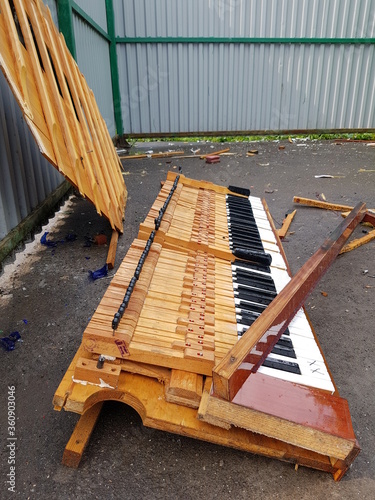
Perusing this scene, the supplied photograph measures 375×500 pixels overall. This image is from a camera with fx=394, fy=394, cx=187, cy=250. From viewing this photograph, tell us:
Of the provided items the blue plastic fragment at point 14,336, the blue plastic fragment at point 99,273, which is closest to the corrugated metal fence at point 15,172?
the blue plastic fragment at point 99,273

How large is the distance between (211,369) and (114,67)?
9.83 m

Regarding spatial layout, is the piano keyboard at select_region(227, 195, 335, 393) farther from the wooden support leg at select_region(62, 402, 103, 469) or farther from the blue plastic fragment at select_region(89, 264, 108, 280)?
the blue plastic fragment at select_region(89, 264, 108, 280)

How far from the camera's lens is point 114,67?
9.88 metres

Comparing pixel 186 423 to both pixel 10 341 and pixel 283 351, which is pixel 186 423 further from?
pixel 10 341

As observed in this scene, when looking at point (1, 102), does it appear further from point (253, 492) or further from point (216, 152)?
point (216, 152)

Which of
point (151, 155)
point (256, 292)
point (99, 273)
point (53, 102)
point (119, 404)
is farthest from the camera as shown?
point (151, 155)

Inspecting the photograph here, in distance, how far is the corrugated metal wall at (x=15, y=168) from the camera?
355cm

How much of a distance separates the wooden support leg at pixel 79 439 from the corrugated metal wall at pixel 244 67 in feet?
31.8

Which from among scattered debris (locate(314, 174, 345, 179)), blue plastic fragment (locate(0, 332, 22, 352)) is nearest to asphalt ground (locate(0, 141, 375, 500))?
blue plastic fragment (locate(0, 332, 22, 352))

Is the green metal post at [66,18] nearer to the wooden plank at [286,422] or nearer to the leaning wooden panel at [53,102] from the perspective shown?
the leaning wooden panel at [53,102]

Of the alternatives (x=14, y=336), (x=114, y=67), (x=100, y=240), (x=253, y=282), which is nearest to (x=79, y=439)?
(x=14, y=336)

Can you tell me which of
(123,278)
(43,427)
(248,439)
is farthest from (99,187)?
(248,439)

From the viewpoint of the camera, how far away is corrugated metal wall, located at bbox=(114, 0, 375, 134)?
9.91 m

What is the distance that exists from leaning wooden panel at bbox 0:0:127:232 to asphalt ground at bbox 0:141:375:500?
2.39ft
